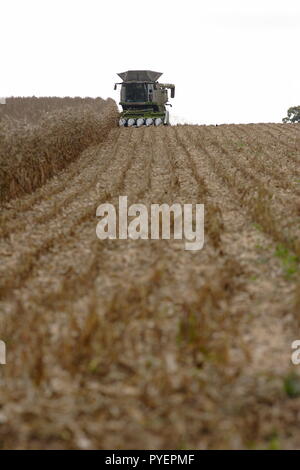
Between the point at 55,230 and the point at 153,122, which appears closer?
the point at 55,230

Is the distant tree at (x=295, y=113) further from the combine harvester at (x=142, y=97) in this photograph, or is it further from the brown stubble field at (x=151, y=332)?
the brown stubble field at (x=151, y=332)

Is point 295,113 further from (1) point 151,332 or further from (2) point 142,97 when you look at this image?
(1) point 151,332

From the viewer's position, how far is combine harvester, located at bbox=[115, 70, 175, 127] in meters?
28.8

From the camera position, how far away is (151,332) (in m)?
4.82

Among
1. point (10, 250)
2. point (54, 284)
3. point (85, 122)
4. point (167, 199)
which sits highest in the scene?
point (85, 122)

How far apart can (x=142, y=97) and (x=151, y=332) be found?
2646 centimetres

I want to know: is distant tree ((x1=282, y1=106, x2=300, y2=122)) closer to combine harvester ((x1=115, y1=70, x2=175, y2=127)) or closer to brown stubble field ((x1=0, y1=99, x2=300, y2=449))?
combine harvester ((x1=115, y1=70, x2=175, y2=127))

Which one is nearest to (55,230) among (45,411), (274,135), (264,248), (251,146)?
(264,248)

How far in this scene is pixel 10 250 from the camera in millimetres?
8023

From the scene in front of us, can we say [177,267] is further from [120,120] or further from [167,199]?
[120,120]

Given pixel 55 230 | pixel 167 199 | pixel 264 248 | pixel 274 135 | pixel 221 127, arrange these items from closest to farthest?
pixel 264 248 → pixel 55 230 → pixel 167 199 → pixel 274 135 → pixel 221 127

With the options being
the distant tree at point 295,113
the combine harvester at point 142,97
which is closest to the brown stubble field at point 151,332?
the combine harvester at point 142,97

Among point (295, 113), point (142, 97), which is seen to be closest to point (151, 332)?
point (142, 97)

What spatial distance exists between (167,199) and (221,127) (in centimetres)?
1707
